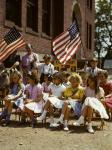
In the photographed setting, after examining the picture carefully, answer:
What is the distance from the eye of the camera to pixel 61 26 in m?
24.5

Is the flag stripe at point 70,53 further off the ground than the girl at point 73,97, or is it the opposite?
the flag stripe at point 70,53

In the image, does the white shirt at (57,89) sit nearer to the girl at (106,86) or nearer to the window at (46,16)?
the girl at (106,86)

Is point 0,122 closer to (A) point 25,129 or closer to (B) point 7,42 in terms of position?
(A) point 25,129

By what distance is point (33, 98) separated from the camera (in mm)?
11172

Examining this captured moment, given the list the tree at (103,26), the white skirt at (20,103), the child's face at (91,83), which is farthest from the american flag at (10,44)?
the tree at (103,26)

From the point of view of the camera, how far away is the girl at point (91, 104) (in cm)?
1039

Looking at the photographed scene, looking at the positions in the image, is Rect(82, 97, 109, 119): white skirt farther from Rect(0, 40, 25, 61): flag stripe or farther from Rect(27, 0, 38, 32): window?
Rect(27, 0, 38, 32): window

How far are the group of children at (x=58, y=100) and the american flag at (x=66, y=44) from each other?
1.47 metres

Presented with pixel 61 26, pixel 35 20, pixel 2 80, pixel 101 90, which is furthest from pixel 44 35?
pixel 101 90

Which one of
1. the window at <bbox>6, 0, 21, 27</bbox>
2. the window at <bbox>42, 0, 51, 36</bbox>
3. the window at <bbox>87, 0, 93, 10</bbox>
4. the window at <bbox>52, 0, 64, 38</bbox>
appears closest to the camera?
the window at <bbox>6, 0, 21, 27</bbox>

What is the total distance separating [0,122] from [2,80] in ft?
7.89

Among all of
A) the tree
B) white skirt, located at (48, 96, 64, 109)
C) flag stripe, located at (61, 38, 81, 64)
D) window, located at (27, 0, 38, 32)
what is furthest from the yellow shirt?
the tree

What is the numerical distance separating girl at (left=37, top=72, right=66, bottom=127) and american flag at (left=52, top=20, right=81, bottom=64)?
155 cm

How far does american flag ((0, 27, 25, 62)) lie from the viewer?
12.6 metres
